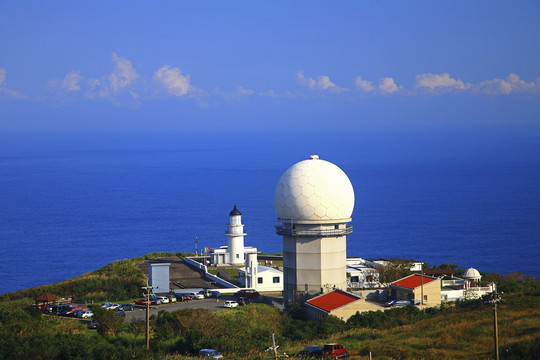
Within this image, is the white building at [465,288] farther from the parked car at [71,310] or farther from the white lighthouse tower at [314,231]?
the parked car at [71,310]

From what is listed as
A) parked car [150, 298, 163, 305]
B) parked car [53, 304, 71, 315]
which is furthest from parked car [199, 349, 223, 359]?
parked car [150, 298, 163, 305]

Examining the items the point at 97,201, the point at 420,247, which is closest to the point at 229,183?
the point at 97,201

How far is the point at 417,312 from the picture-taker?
3753 cm

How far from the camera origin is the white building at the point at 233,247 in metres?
58.2

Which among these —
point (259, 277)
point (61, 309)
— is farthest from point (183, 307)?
point (259, 277)

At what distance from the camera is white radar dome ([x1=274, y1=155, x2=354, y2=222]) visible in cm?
Answer: 4212

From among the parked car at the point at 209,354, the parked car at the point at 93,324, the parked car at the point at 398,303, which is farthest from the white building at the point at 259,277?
the parked car at the point at 209,354

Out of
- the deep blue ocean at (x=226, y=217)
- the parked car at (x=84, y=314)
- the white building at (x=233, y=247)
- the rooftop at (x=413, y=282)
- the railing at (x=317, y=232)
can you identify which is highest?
the deep blue ocean at (x=226, y=217)

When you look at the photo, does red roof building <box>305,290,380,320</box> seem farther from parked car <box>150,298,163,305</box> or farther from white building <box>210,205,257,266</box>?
white building <box>210,205,257,266</box>

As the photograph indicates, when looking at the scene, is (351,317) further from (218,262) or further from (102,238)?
(102,238)

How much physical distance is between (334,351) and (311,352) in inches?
41.5

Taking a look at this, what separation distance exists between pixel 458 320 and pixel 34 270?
4789 centimetres

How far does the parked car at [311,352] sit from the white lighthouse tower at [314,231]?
14.1 meters

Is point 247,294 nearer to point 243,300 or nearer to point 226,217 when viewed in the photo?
point 243,300
